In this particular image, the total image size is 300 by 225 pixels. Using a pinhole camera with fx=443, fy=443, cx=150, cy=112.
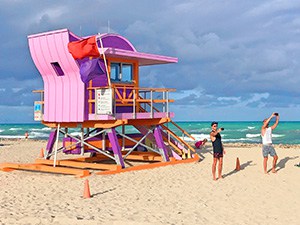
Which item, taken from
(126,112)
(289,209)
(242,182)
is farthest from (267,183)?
(126,112)

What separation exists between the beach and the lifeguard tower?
2.13 meters

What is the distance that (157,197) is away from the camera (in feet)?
41.7

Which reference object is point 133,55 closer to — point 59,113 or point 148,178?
point 59,113

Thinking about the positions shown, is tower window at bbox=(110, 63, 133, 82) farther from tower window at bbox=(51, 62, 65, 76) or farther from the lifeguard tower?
tower window at bbox=(51, 62, 65, 76)

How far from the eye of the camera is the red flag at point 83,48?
1645 centimetres

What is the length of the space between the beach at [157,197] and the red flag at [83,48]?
4532 millimetres

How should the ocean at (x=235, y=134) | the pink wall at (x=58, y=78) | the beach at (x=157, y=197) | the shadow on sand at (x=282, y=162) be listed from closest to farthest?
the beach at (x=157, y=197), the pink wall at (x=58, y=78), the shadow on sand at (x=282, y=162), the ocean at (x=235, y=134)

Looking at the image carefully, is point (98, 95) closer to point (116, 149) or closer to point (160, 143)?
point (116, 149)

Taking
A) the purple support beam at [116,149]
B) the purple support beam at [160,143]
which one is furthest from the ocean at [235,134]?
the purple support beam at [116,149]

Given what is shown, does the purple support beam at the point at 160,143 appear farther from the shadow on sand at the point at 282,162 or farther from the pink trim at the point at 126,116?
the shadow on sand at the point at 282,162

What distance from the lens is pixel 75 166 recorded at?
722 inches

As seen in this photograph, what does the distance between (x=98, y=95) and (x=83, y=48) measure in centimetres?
186

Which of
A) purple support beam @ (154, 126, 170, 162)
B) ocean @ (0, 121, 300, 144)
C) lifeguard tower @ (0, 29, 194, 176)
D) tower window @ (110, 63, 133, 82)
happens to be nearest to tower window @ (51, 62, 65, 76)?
lifeguard tower @ (0, 29, 194, 176)

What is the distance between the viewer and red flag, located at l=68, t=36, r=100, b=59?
16.5 metres
